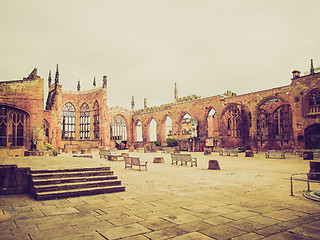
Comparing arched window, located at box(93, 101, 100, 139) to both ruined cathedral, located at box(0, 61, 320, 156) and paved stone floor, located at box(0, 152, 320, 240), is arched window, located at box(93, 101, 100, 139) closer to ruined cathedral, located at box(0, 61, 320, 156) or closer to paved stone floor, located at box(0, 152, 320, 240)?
ruined cathedral, located at box(0, 61, 320, 156)

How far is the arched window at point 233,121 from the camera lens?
1164 inches

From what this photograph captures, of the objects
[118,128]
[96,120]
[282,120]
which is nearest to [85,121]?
[96,120]

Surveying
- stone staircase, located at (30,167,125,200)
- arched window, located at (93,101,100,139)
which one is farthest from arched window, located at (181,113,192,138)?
stone staircase, located at (30,167,125,200)

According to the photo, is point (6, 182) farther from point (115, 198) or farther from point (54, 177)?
point (115, 198)

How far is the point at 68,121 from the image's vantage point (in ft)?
139

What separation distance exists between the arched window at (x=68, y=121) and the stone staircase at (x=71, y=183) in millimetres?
37671

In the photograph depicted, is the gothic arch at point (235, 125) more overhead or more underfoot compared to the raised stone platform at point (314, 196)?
more overhead

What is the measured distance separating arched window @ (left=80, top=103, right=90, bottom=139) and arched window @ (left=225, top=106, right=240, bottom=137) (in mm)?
24575

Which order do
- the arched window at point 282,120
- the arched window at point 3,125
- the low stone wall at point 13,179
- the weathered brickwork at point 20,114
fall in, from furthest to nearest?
the arched window at point 282,120 → the arched window at point 3,125 → the weathered brickwork at point 20,114 → the low stone wall at point 13,179

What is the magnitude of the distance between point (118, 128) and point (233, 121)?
882 inches

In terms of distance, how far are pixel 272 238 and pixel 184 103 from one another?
33516mm

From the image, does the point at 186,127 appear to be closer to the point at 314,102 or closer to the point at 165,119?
the point at 165,119

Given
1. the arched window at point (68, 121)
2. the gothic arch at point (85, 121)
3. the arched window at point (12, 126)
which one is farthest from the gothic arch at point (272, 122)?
the arched window at point (68, 121)

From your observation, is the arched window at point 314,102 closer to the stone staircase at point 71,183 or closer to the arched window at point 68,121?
the stone staircase at point 71,183
